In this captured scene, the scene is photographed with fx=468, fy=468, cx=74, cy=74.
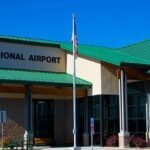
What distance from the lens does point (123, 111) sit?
108 feet

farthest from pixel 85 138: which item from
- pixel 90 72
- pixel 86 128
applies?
pixel 90 72

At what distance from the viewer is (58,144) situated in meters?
38.4

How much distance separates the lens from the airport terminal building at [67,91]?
33688mm

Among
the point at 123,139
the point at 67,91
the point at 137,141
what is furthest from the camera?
the point at 67,91

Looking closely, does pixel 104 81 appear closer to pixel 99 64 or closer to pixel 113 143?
pixel 99 64

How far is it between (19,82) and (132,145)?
9074mm

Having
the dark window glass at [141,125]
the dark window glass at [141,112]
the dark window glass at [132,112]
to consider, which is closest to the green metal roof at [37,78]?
the dark window glass at [132,112]

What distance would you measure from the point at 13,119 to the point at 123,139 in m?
9.29

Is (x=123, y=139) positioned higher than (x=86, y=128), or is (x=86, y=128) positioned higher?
(x=86, y=128)

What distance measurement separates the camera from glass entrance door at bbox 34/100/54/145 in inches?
1523

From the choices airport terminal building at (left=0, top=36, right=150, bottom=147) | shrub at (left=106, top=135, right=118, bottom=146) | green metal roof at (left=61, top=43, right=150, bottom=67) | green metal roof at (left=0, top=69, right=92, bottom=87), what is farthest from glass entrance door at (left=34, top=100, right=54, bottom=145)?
shrub at (left=106, top=135, right=118, bottom=146)

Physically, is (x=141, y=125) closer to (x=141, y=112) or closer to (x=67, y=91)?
(x=141, y=112)

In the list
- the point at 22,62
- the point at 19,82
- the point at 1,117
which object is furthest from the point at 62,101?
the point at 1,117

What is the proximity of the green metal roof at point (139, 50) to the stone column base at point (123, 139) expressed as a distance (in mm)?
6623
